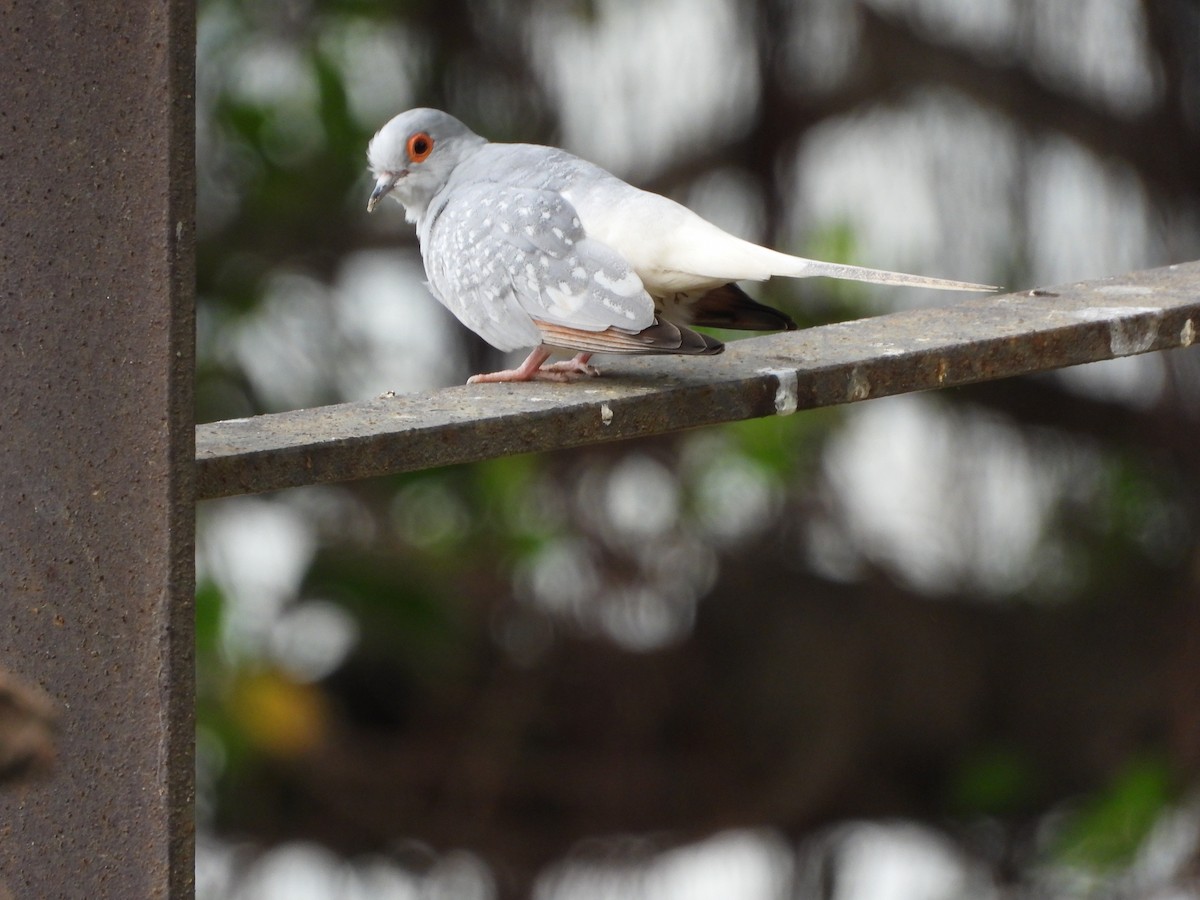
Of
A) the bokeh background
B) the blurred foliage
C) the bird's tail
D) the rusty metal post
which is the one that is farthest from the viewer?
the bokeh background

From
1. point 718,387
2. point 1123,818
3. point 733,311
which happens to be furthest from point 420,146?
point 1123,818

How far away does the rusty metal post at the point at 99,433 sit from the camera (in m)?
1.44

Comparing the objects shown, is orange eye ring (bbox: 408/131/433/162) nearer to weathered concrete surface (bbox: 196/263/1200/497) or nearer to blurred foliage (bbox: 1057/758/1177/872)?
weathered concrete surface (bbox: 196/263/1200/497)

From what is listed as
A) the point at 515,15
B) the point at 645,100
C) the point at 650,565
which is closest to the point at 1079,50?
the point at 645,100

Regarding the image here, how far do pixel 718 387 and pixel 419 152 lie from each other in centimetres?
86

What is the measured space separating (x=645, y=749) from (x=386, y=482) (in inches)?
46.5

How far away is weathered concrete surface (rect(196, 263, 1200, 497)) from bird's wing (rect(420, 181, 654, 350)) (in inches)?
4.0

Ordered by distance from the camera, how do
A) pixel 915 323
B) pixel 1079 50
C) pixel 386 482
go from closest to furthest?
pixel 915 323, pixel 1079 50, pixel 386 482

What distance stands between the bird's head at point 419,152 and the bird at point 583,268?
0.17 metres

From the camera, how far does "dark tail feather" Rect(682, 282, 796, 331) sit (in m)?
2.32

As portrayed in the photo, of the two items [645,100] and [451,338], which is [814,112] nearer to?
[645,100]

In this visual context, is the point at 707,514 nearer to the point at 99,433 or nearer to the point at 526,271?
the point at 526,271

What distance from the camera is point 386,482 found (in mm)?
4984

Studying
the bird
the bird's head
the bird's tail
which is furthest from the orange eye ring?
the bird's tail
